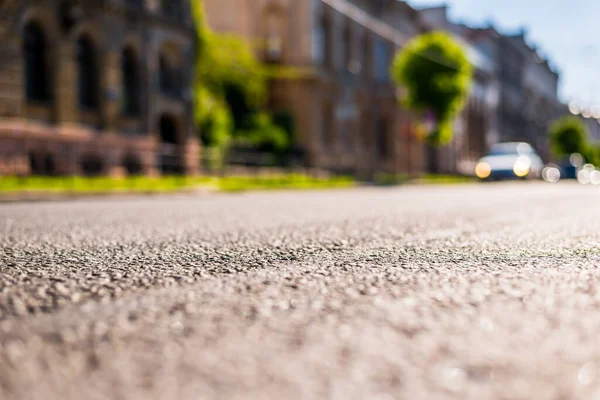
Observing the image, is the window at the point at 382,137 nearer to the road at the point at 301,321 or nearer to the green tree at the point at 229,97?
the green tree at the point at 229,97

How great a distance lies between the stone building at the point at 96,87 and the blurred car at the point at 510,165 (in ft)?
41.6

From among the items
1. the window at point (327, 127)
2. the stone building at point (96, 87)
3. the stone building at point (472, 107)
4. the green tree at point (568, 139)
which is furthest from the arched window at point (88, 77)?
the green tree at point (568, 139)

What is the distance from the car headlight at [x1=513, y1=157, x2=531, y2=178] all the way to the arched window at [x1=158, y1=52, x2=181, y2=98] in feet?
48.8

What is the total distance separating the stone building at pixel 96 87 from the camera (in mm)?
20188

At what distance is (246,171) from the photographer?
87.6ft

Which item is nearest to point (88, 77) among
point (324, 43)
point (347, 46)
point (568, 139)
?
point (324, 43)

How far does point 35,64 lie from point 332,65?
2349 cm

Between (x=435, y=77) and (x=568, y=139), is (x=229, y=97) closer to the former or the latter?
(x=435, y=77)

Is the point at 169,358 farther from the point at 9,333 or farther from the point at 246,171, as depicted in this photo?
the point at 246,171

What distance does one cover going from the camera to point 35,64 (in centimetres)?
2167

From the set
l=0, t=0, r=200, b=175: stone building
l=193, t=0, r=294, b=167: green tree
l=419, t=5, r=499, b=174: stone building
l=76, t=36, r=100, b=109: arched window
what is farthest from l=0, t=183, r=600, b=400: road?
l=419, t=5, r=499, b=174: stone building

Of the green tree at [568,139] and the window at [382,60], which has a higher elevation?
the window at [382,60]

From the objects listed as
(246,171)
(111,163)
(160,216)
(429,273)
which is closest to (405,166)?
(246,171)

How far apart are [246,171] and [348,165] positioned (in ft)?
55.2
